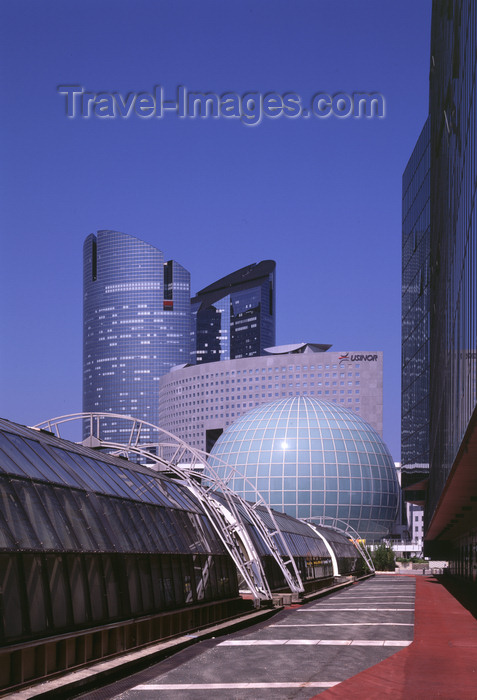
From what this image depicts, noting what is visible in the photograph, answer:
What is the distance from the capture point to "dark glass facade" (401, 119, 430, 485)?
149625 mm

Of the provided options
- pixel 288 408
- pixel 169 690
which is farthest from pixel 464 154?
pixel 288 408

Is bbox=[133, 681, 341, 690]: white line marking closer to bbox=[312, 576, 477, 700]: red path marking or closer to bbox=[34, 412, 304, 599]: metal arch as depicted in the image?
bbox=[312, 576, 477, 700]: red path marking

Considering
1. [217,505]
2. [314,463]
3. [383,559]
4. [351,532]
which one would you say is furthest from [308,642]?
[351,532]

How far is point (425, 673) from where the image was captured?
23.5 meters

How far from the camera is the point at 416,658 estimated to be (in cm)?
2661

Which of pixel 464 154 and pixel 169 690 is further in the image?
pixel 464 154

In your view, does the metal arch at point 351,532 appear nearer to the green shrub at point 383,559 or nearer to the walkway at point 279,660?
the green shrub at point 383,559

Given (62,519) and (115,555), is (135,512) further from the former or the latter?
(62,519)

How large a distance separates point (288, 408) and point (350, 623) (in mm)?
99911

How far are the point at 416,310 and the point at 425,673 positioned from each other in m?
147

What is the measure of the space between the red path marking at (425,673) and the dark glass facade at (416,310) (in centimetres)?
11065

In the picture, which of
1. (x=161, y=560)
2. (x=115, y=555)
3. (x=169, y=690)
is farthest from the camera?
(x=161, y=560)

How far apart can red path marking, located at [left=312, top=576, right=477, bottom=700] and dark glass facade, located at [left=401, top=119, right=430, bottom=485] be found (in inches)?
4356

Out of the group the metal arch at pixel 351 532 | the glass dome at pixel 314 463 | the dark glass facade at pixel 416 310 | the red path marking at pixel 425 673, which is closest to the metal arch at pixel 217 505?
the red path marking at pixel 425 673
